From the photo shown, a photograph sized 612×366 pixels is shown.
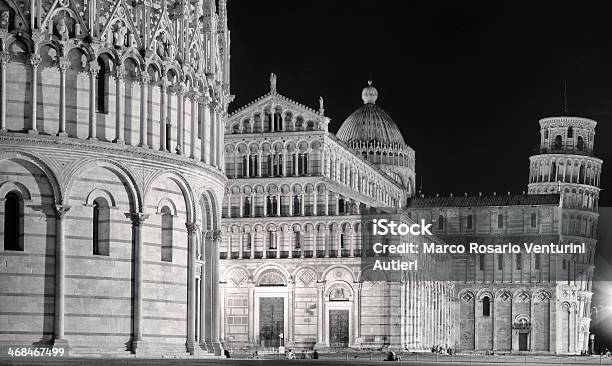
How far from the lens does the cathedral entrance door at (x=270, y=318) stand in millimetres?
99250

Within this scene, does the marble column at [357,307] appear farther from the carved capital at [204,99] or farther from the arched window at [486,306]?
the carved capital at [204,99]

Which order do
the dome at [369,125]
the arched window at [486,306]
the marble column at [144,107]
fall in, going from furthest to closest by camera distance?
the dome at [369,125]
the arched window at [486,306]
the marble column at [144,107]

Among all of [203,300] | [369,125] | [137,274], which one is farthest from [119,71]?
[369,125]

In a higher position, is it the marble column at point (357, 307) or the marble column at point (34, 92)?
the marble column at point (34, 92)

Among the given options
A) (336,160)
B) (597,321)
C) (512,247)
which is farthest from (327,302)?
(597,321)

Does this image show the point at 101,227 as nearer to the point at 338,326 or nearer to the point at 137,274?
the point at 137,274

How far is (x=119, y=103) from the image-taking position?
47562mm

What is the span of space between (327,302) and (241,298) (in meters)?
6.19

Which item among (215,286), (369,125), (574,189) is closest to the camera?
(215,286)

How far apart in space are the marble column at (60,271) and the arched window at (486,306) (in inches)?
3430

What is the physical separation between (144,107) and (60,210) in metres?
5.15

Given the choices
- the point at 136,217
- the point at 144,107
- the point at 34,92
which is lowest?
the point at 136,217

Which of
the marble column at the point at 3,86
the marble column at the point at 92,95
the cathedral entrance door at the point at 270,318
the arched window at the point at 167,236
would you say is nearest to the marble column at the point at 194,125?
the arched window at the point at 167,236

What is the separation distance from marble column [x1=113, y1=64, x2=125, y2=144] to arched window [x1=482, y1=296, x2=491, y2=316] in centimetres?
8533
